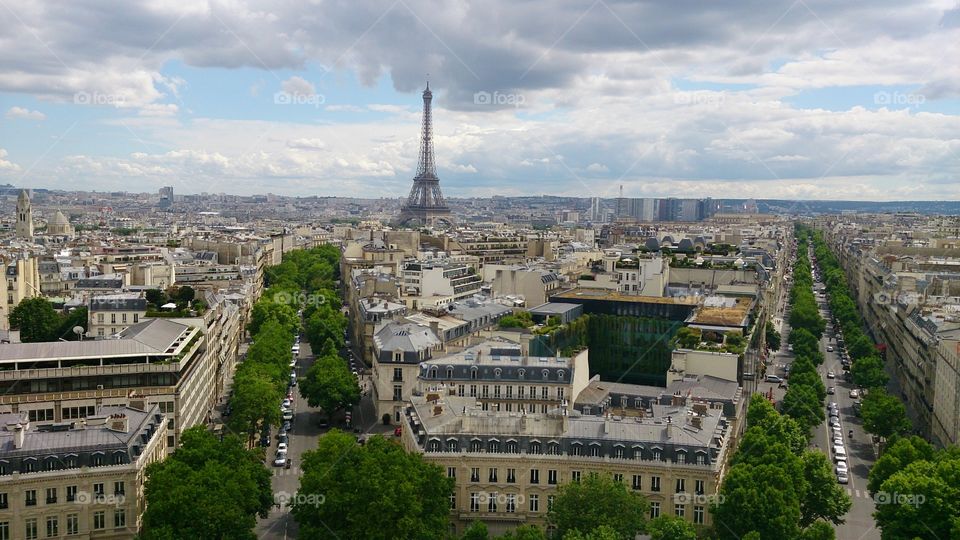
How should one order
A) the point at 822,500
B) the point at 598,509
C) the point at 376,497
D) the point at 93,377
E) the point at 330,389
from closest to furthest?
the point at 598,509 → the point at 376,497 → the point at 822,500 → the point at 93,377 → the point at 330,389

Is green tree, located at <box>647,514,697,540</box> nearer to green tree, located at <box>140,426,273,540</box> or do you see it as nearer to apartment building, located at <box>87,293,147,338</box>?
green tree, located at <box>140,426,273,540</box>

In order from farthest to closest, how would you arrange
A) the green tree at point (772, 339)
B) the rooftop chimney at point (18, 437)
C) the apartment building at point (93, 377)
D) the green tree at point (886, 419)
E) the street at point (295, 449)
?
the green tree at point (772, 339)
the green tree at point (886, 419)
the apartment building at point (93, 377)
the street at point (295, 449)
the rooftop chimney at point (18, 437)

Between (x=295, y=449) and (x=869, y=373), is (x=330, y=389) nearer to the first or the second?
(x=295, y=449)

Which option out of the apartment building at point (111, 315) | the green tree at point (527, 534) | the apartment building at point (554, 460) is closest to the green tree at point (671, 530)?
the green tree at point (527, 534)

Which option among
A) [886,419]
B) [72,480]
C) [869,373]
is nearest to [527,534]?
[72,480]

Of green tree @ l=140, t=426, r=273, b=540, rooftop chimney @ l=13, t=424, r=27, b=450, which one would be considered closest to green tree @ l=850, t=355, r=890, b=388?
green tree @ l=140, t=426, r=273, b=540

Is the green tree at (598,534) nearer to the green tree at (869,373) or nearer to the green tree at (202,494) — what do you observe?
the green tree at (202,494)

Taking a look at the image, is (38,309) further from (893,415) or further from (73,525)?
(893,415)
